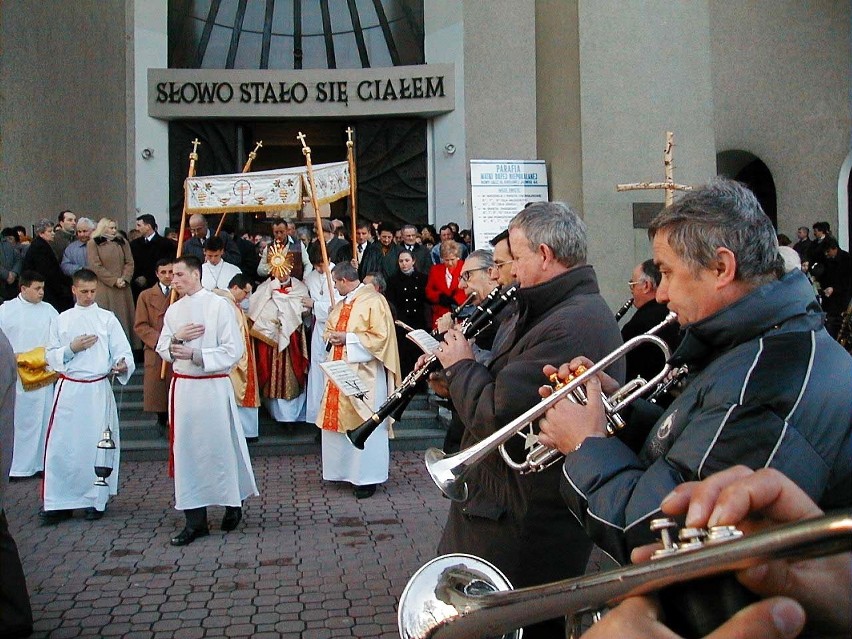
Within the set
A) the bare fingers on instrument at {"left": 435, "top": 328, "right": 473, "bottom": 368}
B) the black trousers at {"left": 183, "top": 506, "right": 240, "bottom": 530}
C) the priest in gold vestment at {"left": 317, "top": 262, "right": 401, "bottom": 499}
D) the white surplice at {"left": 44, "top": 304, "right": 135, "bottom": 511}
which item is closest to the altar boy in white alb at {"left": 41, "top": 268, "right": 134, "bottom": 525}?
the white surplice at {"left": 44, "top": 304, "right": 135, "bottom": 511}

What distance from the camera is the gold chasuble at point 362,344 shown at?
866cm

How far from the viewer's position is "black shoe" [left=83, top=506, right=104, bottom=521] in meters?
7.72

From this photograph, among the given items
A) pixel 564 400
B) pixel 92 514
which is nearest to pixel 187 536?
pixel 92 514

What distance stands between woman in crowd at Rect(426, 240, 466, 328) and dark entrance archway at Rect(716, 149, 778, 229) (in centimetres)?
876

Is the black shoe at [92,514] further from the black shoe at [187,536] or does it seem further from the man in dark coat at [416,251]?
the man in dark coat at [416,251]

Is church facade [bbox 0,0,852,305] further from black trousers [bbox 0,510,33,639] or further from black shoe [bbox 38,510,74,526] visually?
black trousers [bbox 0,510,33,639]

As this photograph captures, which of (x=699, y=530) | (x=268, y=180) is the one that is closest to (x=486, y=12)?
(x=268, y=180)

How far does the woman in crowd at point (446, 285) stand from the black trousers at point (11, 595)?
723 centimetres

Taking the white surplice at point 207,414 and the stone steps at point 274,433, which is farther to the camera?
the stone steps at point 274,433

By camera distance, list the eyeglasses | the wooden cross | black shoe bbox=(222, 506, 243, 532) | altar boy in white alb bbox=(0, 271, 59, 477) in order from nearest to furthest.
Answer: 1. the eyeglasses
2. black shoe bbox=(222, 506, 243, 532)
3. the wooden cross
4. altar boy in white alb bbox=(0, 271, 59, 477)

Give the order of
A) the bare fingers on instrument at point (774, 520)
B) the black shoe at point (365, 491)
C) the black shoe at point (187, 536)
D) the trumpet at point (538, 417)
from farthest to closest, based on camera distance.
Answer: the black shoe at point (365, 491)
the black shoe at point (187, 536)
the trumpet at point (538, 417)
the bare fingers on instrument at point (774, 520)

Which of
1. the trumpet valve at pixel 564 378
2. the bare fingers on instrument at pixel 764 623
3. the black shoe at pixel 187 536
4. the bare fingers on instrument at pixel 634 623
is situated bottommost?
the black shoe at pixel 187 536

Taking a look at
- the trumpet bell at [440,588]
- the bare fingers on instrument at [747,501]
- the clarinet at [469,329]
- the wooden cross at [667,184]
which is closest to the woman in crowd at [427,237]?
the wooden cross at [667,184]

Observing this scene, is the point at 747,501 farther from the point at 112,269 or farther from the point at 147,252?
the point at 147,252
